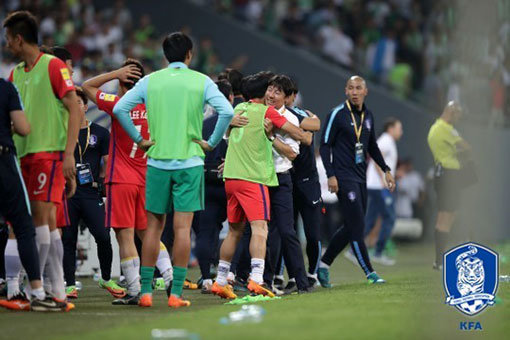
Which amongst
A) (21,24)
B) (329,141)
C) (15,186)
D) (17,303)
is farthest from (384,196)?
(15,186)

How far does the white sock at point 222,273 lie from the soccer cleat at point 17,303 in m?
2.12

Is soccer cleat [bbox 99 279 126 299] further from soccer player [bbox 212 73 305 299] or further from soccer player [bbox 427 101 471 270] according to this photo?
soccer player [bbox 427 101 471 270]

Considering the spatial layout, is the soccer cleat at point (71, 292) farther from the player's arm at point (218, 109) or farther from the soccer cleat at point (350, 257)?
the soccer cleat at point (350, 257)

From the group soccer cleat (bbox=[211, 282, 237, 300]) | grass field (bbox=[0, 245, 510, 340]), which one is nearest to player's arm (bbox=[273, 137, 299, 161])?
grass field (bbox=[0, 245, 510, 340])

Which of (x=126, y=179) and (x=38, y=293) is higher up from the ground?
(x=126, y=179)

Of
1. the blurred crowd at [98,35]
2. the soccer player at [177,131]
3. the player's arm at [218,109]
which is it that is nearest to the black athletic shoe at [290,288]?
the soccer player at [177,131]

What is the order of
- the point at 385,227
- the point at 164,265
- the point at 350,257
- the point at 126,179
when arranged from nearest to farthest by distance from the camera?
the point at 126,179 → the point at 164,265 → the point at 385,227 → the point at 350,257

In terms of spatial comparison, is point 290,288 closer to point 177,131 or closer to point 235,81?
point 235,81

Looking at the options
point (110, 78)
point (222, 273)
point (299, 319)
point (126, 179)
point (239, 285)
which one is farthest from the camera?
point (239, 285)

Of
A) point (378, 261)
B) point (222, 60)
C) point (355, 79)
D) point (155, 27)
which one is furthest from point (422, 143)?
point (355, 79)

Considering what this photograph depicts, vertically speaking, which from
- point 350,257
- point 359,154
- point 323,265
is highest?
point 359,154

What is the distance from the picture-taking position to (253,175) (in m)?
10.8

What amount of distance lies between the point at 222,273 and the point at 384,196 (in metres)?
7.82

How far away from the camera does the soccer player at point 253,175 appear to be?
35.3ft
